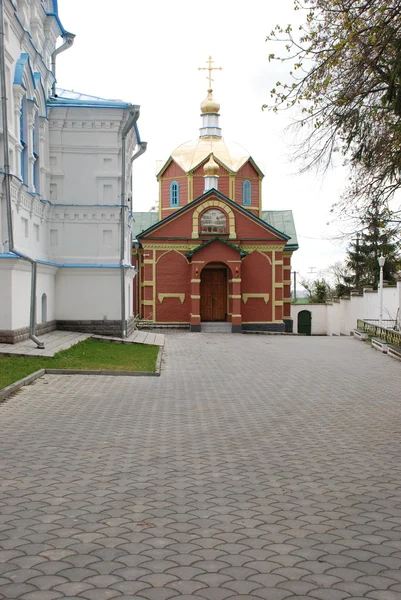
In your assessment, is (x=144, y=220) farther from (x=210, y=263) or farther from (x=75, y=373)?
(x=75, y=373)

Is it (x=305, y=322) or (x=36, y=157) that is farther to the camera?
(x=305, y=322)

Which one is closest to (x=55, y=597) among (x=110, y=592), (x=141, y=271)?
(x=110, y=592)

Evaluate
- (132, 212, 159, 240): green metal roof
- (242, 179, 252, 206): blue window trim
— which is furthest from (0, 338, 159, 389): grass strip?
(132, 212, 159, 240): green metal roof

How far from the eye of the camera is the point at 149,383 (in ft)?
42.1

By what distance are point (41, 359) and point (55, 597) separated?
446 inches

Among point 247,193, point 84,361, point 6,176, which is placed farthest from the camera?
point 247,193

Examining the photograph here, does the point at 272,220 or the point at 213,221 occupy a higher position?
the point at 272,220

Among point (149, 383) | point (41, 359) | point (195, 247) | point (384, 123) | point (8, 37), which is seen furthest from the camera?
point (195, 247)

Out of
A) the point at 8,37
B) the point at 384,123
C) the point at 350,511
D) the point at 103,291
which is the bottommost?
the point at 350,511

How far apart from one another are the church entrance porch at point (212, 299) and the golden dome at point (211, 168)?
5456mm

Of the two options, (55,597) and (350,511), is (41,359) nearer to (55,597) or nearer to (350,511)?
(350,511)

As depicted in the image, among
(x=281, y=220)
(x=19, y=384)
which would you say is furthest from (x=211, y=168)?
(x=19, y=384)

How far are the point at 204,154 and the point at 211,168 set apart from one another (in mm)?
2450

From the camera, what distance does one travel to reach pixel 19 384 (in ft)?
37.0
